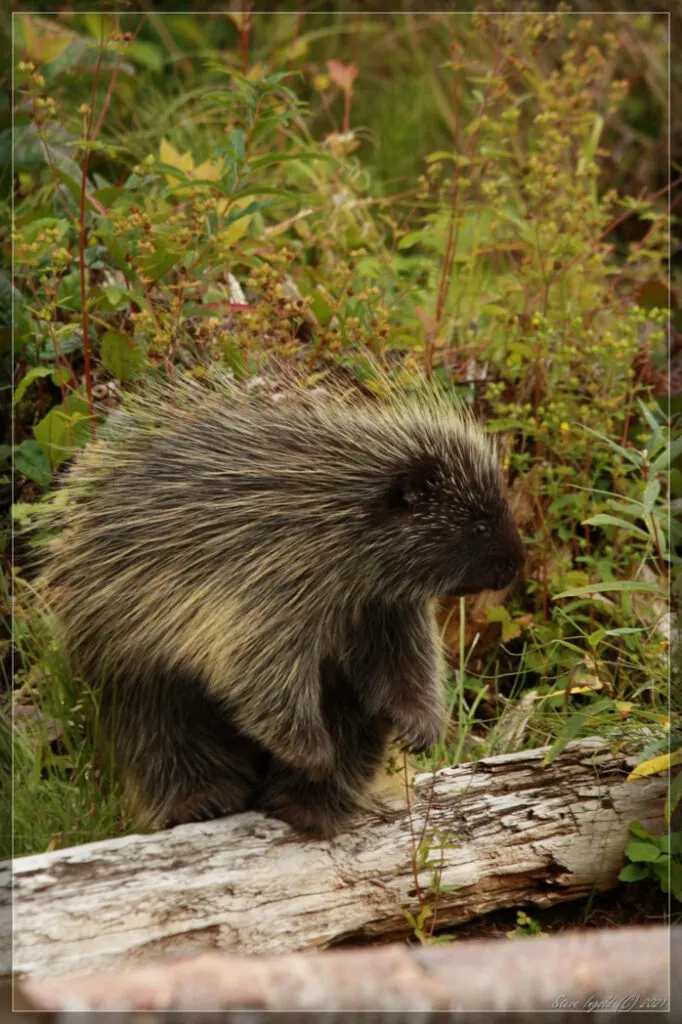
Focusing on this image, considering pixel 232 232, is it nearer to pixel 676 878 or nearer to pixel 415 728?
pixel 415 728

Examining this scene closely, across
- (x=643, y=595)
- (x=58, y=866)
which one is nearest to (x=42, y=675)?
(x=58, y=866)

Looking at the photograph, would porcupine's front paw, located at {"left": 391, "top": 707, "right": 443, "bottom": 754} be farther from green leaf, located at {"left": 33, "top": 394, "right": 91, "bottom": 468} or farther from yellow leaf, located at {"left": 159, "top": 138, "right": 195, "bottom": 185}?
yellow leaf, located at {"left": 159, "top": 138, "right": 195, "bottom": 185}

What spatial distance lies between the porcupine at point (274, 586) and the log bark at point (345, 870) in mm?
144

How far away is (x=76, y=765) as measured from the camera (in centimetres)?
335

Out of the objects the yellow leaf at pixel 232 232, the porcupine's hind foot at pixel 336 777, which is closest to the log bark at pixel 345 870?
the porcupine's hind foot at pixel 336 777

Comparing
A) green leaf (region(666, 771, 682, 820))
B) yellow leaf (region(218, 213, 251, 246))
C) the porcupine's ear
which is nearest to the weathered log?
green leaf (region(666, 771, 682, 820))

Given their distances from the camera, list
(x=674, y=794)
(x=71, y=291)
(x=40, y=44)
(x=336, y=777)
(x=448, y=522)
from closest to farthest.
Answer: (x=674, y=794) < (x=448, y=522) < (x=336, y=777) < (x=71, y=291) < (x=40, y=44)

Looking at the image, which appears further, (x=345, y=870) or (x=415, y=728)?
(x=415, y=728)

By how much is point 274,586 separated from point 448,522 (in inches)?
18.1

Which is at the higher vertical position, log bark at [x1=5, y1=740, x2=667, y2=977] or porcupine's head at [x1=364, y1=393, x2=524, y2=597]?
porcupine's head at [x1=364, y1=393, x2=524, y2=597]

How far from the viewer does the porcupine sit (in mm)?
3025

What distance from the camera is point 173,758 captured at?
316 cm

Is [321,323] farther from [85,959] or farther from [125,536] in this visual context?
[85,959]

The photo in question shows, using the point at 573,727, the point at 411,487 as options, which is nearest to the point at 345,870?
the point at 573,727
